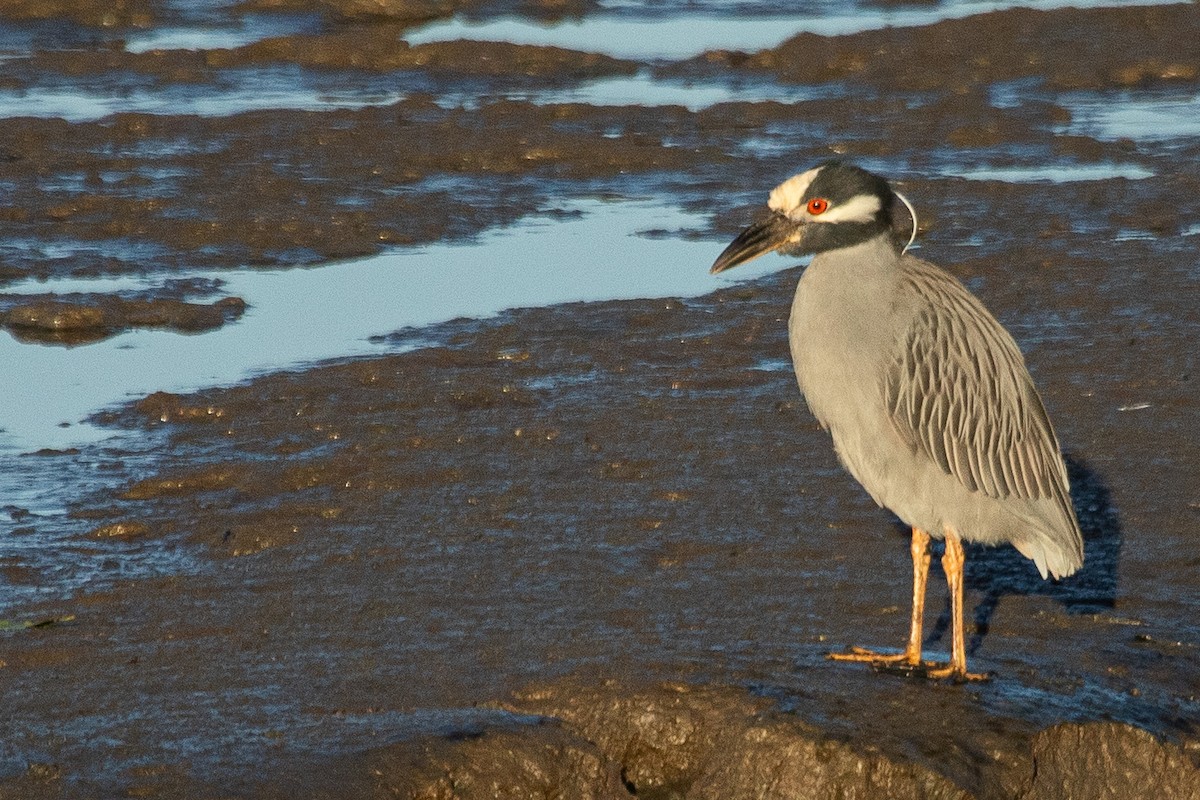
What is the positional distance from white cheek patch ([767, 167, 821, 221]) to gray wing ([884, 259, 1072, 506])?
0.38 m

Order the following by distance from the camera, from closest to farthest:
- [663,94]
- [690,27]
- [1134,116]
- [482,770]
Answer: [482,770] < [1134,116] < [663,94] < [690,27]

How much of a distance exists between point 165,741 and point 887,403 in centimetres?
217

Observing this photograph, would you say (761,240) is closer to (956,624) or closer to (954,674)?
(956,624)

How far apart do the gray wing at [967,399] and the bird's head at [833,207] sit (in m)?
0.21

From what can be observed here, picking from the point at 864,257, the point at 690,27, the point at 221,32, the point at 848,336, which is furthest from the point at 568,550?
the point at 690,27

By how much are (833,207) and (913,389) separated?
1.85ft

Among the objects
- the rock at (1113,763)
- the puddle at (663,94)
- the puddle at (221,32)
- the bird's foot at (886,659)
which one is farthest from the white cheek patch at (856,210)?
the puddle at (221,32)

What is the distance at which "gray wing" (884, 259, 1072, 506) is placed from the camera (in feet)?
16.9

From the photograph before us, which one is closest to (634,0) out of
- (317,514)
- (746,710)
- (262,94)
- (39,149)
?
(262,94)

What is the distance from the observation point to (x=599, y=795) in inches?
193

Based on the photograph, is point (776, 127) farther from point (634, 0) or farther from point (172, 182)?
point (634, 0)

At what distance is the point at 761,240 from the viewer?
5371 mm

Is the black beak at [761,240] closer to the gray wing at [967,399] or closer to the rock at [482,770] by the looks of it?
the gray wing at [967,399]

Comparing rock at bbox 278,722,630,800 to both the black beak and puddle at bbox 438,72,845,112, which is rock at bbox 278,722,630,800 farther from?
puddle at bbox 438,72,845,112
